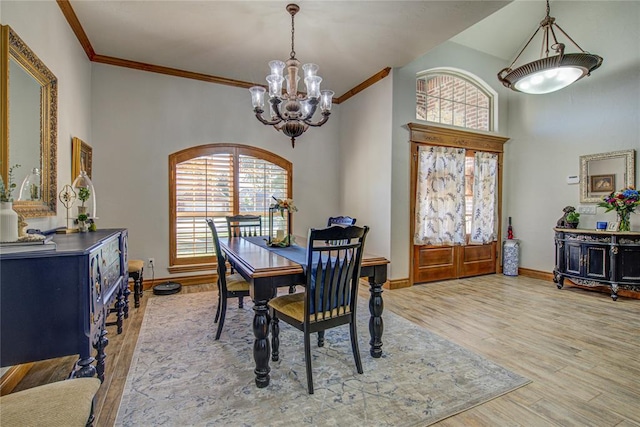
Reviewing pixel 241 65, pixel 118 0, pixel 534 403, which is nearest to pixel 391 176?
pixel 241 65

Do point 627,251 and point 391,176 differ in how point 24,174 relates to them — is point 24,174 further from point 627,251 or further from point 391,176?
point 627,251

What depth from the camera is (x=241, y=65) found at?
170 inches

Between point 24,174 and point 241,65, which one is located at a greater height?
point 241,65

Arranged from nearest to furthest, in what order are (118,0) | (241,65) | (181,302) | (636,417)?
(636,417)
(118,0)
(181,302)
(241,65)

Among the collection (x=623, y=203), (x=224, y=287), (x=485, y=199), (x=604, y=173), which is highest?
(x=604, y=173)

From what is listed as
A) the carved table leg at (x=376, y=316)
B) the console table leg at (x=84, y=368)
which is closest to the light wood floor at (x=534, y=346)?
the console table leg at (x=84, y=368)

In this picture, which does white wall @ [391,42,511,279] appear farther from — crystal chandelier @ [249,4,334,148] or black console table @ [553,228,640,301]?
black console table @ [553,228,640,301]

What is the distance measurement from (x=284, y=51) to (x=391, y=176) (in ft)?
7.25

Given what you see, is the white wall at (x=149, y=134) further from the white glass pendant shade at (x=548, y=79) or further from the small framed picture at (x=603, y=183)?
the small framed picture at (x=603, y=183)

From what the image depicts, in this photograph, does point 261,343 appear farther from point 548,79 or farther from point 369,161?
point 548,79

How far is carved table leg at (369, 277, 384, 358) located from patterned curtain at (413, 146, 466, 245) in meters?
2.45

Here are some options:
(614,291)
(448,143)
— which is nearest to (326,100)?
(448,143)

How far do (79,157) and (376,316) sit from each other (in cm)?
348

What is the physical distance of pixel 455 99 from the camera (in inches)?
203
